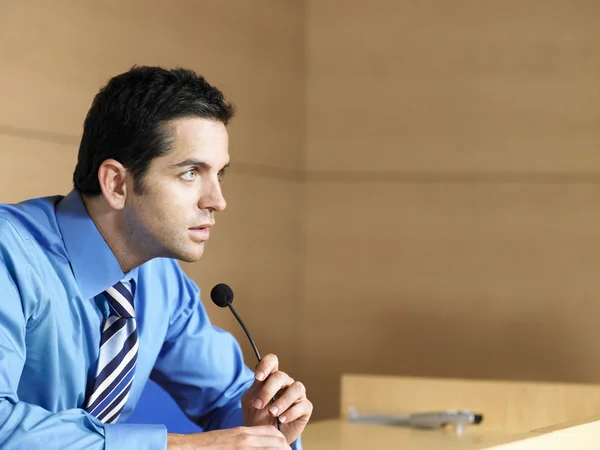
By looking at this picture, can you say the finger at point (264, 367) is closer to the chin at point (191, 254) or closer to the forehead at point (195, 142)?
the chin at point (191, 254)

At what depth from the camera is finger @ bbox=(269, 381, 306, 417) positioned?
1508mm

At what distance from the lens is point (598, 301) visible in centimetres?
336

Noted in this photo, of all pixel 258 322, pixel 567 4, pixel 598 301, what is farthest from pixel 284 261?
pixel 567 4

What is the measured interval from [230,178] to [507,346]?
121cm

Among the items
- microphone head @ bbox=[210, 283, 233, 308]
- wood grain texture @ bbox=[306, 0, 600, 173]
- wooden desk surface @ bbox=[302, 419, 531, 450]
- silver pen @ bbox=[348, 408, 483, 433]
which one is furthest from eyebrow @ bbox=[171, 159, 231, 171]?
wood grain texture @ bbox=[306, 0, 600, 173]

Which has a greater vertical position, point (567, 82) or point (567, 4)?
point (567, 4)

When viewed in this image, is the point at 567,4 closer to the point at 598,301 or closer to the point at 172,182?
the point at 598,301

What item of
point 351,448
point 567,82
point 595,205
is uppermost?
point 567,82

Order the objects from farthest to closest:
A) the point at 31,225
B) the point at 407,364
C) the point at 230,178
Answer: the point at 407,364 → the point at 230,178 → the point at 31,225

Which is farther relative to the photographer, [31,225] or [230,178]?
[230,178]

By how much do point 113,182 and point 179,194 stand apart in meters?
0.12

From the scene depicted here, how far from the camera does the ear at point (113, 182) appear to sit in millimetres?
1571

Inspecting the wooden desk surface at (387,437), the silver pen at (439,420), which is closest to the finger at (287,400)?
the wooden desk surface at (387,437)

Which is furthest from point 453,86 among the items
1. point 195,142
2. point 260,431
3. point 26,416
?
point 26,416
